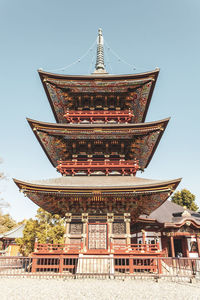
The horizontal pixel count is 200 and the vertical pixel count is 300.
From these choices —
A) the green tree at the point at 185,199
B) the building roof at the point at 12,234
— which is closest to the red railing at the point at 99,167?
the building roof at the point at 12,234

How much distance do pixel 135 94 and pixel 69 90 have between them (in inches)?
227

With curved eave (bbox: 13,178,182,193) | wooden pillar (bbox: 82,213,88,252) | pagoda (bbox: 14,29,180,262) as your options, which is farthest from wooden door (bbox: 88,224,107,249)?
curved eave (bbox: 13,178,182,193)

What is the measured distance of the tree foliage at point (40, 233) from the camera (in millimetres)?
26359

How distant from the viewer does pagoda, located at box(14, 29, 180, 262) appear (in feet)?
44.4

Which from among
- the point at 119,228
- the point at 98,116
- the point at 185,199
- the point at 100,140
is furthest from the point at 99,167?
the point at 185,199

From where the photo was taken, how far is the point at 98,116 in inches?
712

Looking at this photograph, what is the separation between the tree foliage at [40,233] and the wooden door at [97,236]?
13773mm

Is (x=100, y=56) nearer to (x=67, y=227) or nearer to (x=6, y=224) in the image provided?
(x=67, y=227)

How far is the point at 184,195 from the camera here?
4456 cm

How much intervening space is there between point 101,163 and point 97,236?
16.9 ft

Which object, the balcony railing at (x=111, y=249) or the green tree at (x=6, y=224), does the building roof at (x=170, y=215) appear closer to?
the balcony railing at (x=111, y=249)

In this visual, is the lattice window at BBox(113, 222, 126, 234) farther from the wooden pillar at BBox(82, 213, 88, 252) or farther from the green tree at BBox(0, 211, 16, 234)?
the green tree at BBox(0, 211, 16, 234)

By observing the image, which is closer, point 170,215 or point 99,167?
point 99,167

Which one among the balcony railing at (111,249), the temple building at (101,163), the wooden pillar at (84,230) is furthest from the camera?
Result: the wooden pillar at (84,230)
